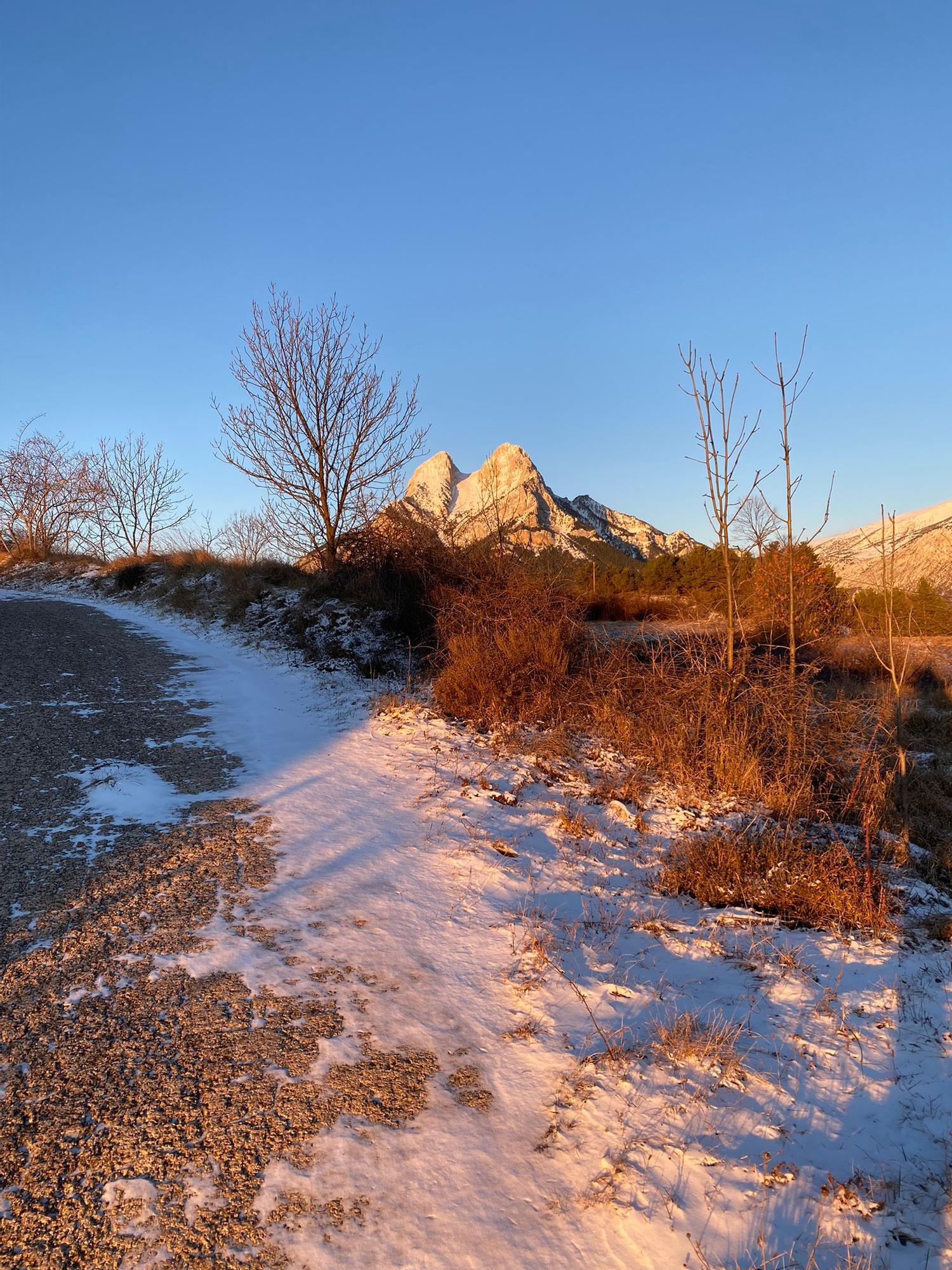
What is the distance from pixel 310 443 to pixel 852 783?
36.7 feet

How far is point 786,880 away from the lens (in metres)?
3.81

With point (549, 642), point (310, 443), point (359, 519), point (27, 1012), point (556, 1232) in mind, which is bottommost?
point (556, 1232)

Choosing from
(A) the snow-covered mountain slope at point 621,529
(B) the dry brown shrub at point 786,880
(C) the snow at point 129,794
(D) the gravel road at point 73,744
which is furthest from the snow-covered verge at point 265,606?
(A) the snow-covered mountain slope at point 621,529

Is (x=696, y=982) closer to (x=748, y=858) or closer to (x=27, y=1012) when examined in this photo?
(x=748, y=858)

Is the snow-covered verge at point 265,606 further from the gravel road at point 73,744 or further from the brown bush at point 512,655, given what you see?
the gravel road at point 73,744

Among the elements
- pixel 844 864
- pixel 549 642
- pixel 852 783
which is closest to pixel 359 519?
pixel 549 642

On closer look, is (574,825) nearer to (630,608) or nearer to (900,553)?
(900,553)

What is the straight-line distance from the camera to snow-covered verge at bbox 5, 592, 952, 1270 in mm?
1827

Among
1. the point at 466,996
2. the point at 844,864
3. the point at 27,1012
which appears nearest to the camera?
the point at 27,1012

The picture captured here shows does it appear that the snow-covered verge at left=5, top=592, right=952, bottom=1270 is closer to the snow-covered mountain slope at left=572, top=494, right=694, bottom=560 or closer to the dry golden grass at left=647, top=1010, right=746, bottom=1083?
the dry golden grass at left=647, top=1010, right=746, bottom=1083

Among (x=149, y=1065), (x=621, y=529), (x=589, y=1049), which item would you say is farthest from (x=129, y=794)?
(x=621, y=529)

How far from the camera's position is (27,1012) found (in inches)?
96.7

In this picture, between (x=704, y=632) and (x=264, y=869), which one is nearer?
(x=264, y=869)

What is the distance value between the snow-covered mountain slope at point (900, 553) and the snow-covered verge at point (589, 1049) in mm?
2682
